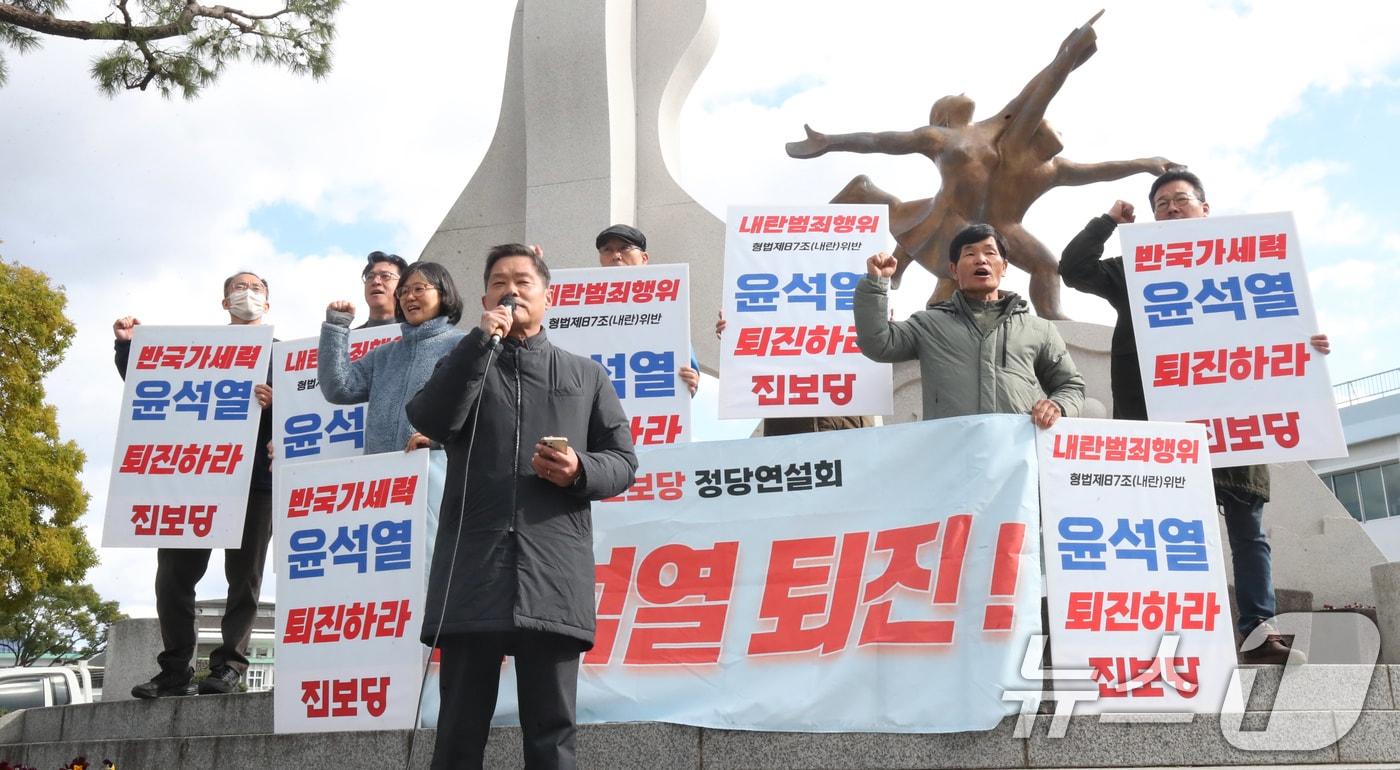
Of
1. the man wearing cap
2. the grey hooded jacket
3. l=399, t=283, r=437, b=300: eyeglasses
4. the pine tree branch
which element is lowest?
the grey hooded jacket

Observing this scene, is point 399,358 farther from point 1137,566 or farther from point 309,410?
point 1137,566

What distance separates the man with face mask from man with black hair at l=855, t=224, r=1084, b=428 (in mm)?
3163

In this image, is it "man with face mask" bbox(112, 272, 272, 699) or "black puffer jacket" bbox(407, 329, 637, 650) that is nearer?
"black puffer jacket" bbox(407, 329, 637, 650)

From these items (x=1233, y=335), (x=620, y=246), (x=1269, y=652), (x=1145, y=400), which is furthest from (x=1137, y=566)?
(x=620, y=246)

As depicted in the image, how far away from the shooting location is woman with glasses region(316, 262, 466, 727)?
486cm

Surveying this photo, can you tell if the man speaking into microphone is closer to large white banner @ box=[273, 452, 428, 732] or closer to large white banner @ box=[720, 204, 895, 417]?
large white banner @ box=[273, 452, 428, 732]

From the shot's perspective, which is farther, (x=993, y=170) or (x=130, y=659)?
(x=993, y=170)

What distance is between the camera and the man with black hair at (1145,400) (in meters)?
4.73

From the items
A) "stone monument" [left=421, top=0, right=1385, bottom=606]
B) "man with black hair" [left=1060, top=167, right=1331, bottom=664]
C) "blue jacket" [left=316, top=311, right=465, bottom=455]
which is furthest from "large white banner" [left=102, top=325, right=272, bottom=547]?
"stone monument" [left=421, top=0, right=1385, bottom=606]

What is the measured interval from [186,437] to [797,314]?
305 cm

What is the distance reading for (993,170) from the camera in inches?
468

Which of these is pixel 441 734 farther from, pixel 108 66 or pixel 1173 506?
pixel 108 66

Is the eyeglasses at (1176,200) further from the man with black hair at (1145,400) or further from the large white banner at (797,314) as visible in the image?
the large white banner at (797,314)

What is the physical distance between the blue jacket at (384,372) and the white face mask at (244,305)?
1.46 meters
